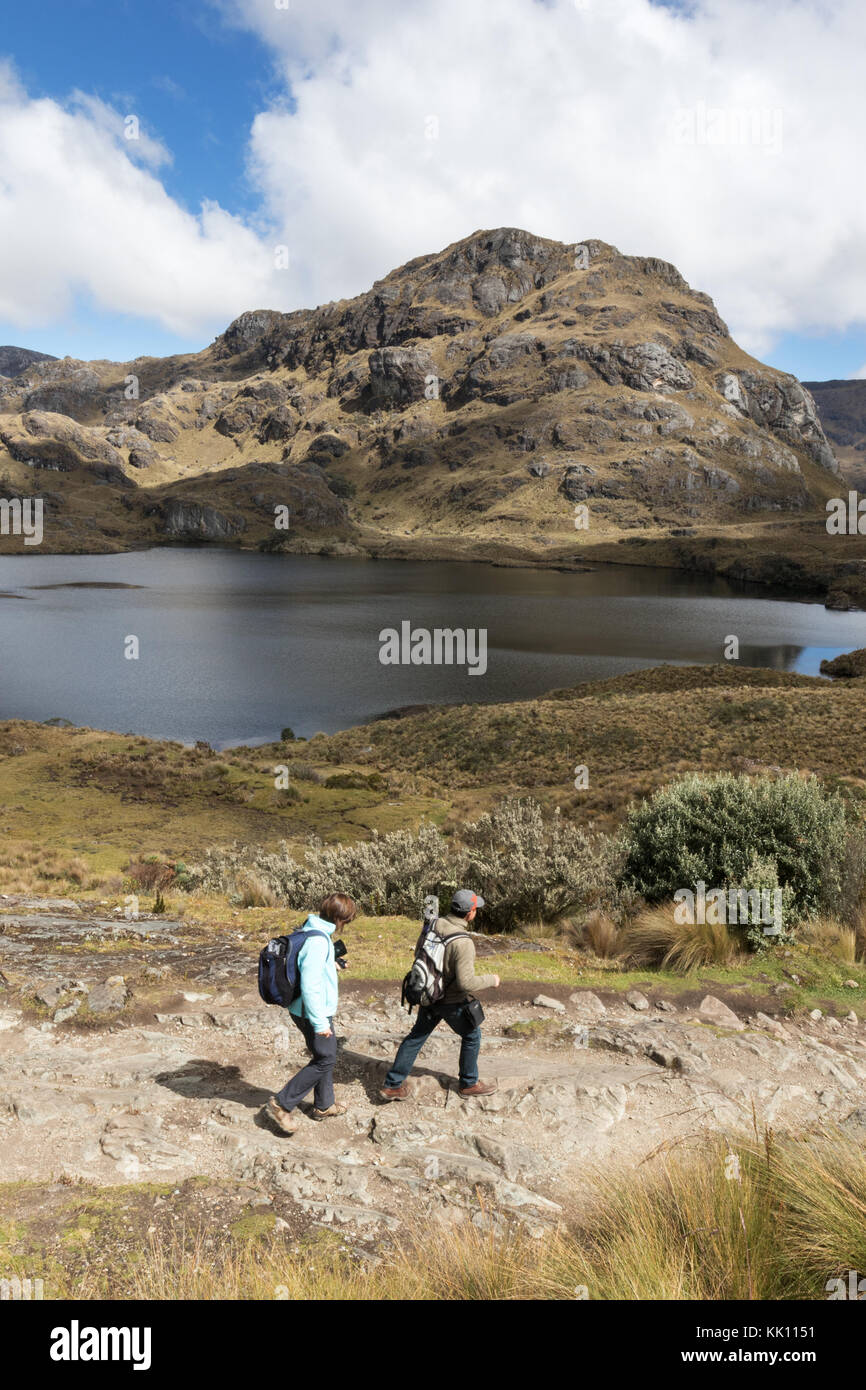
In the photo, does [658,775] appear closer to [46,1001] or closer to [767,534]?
[46,1001]

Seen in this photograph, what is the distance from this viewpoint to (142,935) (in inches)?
406

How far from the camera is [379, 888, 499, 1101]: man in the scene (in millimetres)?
5777

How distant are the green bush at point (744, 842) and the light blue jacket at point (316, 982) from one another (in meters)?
6.67

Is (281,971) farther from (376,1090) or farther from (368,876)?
(368,876)

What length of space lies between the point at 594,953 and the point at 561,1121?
14.2ft

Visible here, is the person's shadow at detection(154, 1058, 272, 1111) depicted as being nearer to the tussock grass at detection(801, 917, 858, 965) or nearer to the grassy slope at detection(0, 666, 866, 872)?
the tussock grass at detection(801, 917, 858, 965)

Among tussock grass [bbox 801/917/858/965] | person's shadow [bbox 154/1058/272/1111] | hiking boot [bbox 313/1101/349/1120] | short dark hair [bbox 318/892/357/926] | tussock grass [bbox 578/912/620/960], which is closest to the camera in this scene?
short dark hair [bbox 318/892/357/926]

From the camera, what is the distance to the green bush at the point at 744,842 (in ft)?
33.4

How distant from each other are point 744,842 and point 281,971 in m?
7.73

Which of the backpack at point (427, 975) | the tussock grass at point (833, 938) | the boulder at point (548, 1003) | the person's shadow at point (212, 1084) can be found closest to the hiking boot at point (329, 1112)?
the person's shadow at point (212, 1084)

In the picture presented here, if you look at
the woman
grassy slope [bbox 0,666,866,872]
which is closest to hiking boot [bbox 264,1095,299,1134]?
the woman

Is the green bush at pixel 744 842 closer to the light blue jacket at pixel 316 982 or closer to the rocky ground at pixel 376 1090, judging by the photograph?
the rocky ground at pixel 376 1090

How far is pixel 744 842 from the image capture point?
10.5 metres

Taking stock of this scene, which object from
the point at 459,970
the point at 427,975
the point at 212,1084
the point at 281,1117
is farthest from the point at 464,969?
the point at 212,1084
